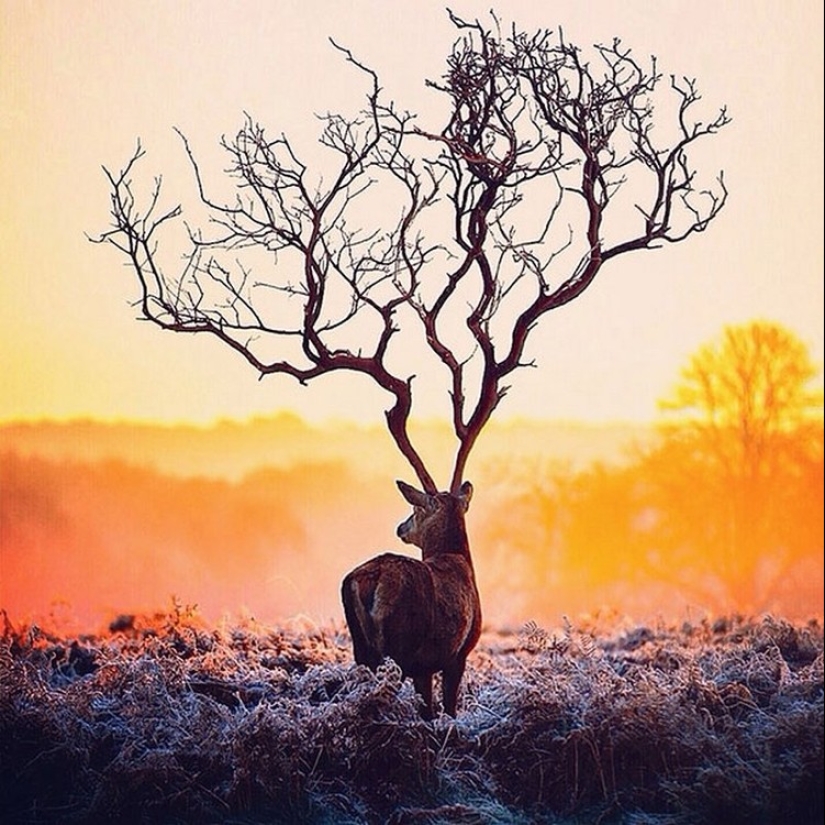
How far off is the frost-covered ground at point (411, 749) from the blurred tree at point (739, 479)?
1081 cm

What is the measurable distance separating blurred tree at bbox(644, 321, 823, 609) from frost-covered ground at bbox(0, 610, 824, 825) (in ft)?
35.5

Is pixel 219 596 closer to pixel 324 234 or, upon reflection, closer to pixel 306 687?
pixel 306 687

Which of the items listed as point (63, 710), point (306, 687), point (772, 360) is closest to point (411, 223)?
point (306, 687)

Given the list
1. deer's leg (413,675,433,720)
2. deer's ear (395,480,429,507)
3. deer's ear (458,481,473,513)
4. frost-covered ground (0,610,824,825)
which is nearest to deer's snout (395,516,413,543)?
deer's ear (395,480,429,507)

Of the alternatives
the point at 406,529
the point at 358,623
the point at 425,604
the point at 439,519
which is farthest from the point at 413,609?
the point at 406,529

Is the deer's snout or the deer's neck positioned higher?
the deer's snout

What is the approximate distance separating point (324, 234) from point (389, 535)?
6.75 meters

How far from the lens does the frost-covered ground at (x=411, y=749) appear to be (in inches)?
302

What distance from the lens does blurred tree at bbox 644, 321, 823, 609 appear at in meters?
19.7

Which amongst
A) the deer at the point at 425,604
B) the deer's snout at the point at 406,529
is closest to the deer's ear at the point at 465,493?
the deer at the point at 425,604

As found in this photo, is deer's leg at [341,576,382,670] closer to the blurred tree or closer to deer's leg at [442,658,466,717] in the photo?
deer's leg at [442,658,466,717]

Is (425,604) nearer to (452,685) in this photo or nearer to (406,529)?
(452,685)

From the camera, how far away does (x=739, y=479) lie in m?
20.8

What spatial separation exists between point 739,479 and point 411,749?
13.7m
